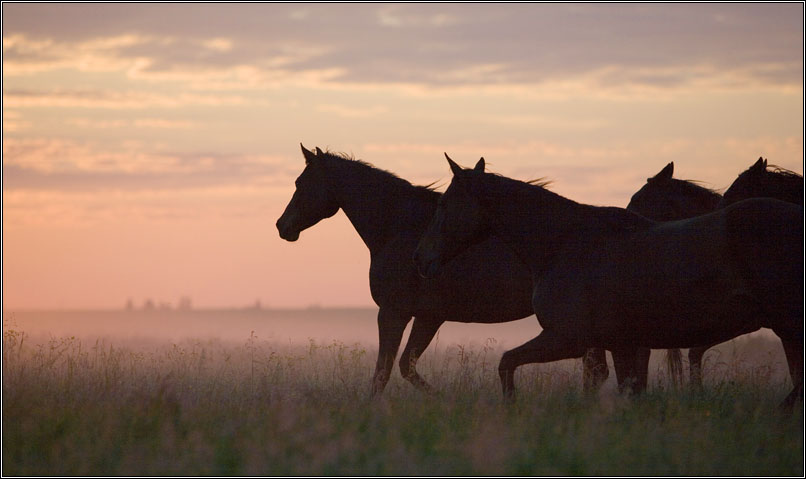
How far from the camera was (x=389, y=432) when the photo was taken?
23.5 ft

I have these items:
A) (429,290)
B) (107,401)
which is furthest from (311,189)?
(107,401)

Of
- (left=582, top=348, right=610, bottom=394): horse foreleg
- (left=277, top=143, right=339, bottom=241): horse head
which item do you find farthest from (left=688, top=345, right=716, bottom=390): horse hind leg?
(left=277, top=143, right=339, bottom=241): horse head

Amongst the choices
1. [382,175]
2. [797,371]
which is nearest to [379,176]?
[382,175]

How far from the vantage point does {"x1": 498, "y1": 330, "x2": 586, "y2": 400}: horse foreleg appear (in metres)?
8.45

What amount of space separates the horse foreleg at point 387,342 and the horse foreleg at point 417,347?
0.48ft

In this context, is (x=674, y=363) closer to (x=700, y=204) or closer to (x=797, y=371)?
(x=700, y=204)

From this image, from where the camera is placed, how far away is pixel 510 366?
8539mm

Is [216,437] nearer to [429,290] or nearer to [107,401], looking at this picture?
[107,401]

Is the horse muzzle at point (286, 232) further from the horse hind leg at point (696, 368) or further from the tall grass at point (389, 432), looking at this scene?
the horse hind leg at point (696, 368)

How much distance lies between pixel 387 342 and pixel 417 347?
20.1 inches

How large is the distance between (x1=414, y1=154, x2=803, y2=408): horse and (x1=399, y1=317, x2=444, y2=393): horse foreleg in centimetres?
151

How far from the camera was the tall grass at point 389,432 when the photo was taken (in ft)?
21.1

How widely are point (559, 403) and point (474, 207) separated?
1.96 m

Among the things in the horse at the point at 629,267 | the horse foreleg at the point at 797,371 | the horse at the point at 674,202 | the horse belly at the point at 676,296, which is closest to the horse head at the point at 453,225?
the horse at the point at 629,267
